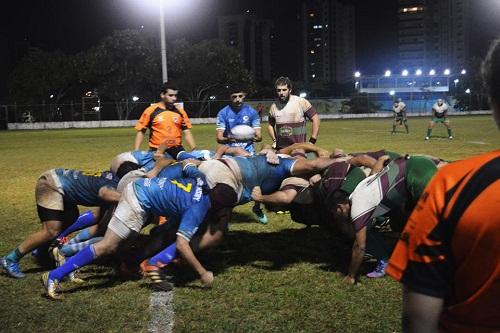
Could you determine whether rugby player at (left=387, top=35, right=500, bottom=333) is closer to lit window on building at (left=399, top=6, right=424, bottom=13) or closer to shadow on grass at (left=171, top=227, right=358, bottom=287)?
shadow on grass at (left=171, top=227, right=358, bottom=287)

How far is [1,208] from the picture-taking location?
9.32 meters

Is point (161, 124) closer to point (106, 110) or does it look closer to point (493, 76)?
point (493, 76)

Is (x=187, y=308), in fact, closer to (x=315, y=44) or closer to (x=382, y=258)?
(x=382, y=258)

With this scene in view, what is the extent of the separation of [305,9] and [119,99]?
125m

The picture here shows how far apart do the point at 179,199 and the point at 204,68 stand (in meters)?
53.4

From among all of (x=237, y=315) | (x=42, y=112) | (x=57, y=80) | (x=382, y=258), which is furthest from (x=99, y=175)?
(x=57, y=80)

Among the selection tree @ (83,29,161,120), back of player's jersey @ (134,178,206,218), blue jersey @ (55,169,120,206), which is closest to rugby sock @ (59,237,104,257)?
blue jersey @ (55,169,120,206)

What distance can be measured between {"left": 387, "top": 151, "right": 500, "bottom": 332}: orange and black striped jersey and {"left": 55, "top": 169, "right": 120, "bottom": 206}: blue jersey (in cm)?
444

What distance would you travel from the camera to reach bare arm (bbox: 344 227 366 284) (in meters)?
4.74

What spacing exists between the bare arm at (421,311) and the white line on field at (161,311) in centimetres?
283

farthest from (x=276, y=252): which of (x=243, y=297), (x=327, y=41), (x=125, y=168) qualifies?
(x=327, y=41)

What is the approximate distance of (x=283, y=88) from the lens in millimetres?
8234

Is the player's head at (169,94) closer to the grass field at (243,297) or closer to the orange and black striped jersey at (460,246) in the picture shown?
the grass field at (243,297)

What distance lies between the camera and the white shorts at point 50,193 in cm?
532
